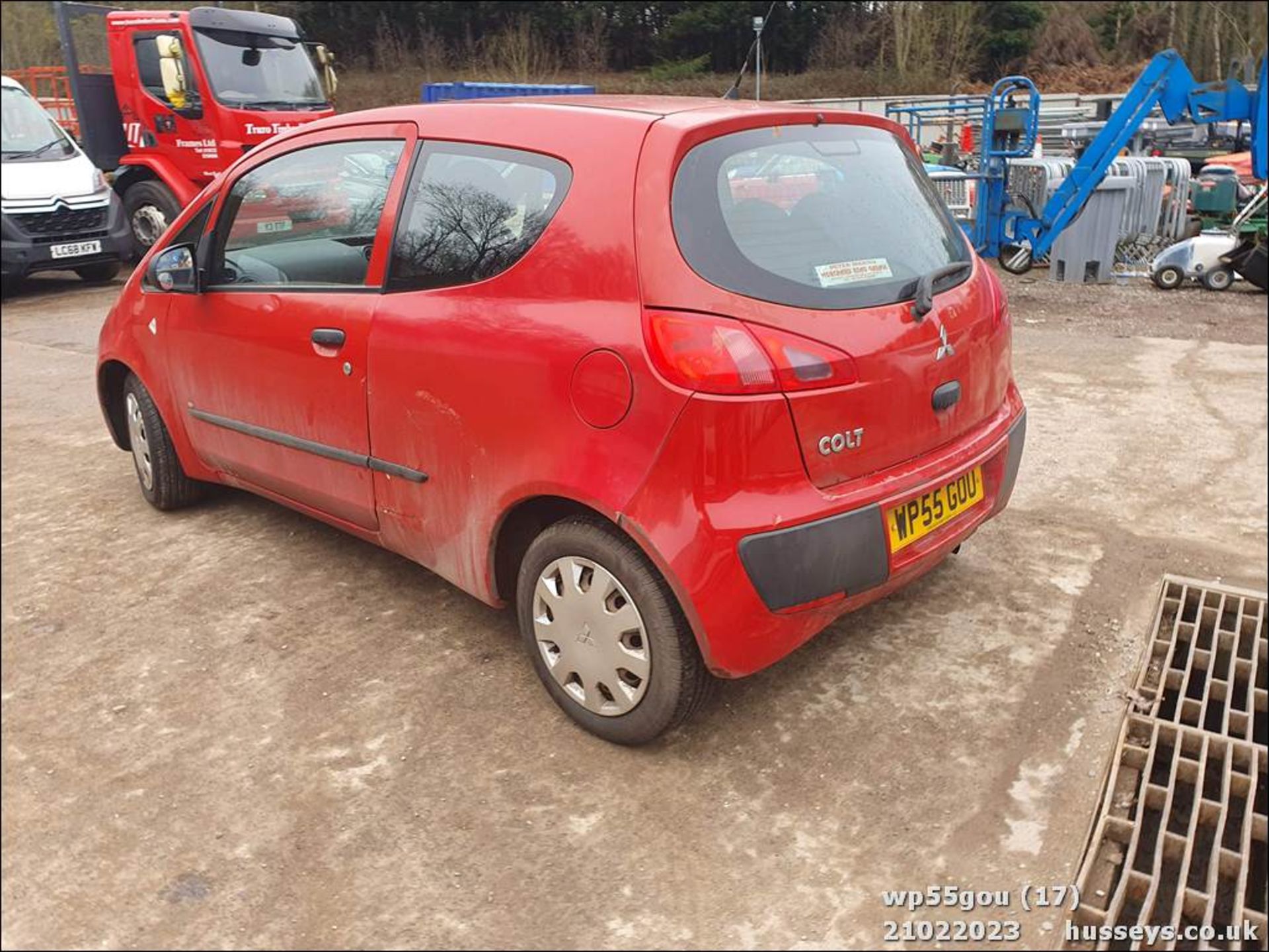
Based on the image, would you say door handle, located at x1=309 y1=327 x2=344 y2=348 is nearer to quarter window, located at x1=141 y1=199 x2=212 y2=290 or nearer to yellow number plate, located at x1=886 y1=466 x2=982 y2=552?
quarter window, located at x1=141 y1=199 x2=212 y2=290

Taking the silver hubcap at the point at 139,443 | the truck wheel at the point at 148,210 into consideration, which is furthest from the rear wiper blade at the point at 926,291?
the truck wheel at the point at 148,210

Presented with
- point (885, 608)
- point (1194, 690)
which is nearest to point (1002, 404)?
point (885, 608)

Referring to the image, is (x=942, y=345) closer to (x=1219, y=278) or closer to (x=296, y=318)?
(x=296, y=318)

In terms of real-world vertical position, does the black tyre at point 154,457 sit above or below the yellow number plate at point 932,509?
below

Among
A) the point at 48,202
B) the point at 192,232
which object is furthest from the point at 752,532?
the point at 48,202

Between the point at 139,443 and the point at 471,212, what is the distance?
232cm

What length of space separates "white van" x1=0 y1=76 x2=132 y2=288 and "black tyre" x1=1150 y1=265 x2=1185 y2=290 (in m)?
10.7

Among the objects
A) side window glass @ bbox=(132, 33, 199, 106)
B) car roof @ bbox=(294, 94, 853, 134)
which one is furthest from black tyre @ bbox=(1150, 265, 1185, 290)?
side window glass @ bbox=(132, 33, 199, 106)

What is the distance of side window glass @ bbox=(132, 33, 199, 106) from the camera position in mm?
11023

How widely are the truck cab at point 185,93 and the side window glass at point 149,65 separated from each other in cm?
1

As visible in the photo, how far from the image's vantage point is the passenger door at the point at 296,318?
10.6ft

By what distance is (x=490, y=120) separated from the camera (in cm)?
296

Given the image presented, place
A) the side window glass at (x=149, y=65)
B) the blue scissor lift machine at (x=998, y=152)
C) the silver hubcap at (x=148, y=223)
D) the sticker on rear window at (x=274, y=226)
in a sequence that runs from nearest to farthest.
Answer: the sticker on rear window at (x=274, y=226) < the side window glass at (x=149, y=65) < the blue scissor lift machine at (x=998, y=152) < the silver hubcap at (x=148, y=223)

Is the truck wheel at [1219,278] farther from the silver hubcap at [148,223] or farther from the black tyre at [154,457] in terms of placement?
the silver hubcap at [148,223]
